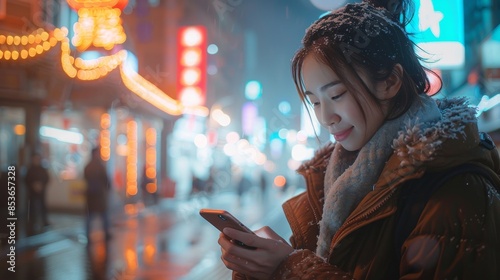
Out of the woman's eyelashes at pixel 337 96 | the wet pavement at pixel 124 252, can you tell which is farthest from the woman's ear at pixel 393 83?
the wet pavement at pixel 124 252

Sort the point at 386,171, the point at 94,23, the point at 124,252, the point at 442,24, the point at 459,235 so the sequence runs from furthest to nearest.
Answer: the point at 94,23 < the point at 124,252 < the point at 442,24 < the point at 386,171 < the point at 459,235

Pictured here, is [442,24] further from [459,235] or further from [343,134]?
[459,235]

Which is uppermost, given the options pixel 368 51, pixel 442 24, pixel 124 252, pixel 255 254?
pixel 442 24

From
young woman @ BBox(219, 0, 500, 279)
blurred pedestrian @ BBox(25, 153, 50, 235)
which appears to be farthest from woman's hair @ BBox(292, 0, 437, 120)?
blurred pedestrian @ BBox(25, 153, 50, 235)

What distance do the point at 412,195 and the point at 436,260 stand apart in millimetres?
175

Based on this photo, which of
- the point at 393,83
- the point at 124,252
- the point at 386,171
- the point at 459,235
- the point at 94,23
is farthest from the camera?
the point at 94,23

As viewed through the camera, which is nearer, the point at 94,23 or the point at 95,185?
the point at 95,185

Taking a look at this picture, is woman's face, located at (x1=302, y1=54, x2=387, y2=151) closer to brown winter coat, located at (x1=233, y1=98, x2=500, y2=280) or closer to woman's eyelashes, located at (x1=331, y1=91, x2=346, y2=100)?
woman's eyelashes, located at (x1=331, y1=91, x2=346, y2=100)

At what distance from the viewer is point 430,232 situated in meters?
1.08

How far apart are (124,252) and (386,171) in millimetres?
7364

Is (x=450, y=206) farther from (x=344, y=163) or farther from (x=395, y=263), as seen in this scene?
(x=344, y=163)

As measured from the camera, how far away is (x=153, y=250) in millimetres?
8078

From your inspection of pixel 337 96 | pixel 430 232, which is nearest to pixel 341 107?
pixel 337 96

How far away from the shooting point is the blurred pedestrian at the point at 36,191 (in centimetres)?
846
